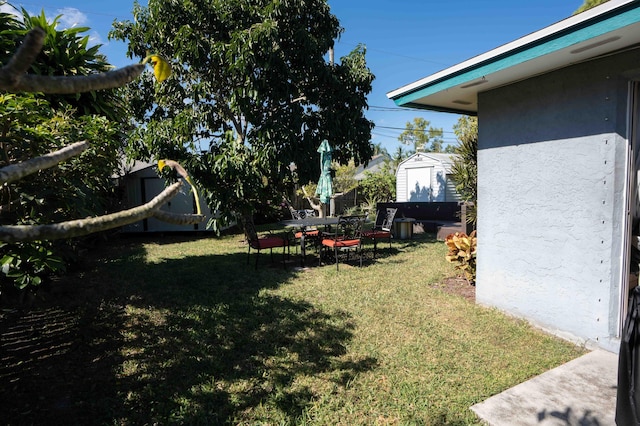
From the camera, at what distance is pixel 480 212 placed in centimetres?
500

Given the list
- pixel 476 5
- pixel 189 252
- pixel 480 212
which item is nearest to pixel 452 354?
→ pixel 480 212

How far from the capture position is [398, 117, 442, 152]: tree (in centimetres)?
4331

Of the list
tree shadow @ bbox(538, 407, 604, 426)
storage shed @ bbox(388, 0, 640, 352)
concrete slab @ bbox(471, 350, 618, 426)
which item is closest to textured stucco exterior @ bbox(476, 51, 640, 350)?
storage shed @ bbox(388, 0, 640, 352)

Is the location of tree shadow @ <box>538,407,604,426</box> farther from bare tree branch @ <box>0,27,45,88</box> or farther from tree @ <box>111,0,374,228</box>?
tree @ <box>111,0,374,228</box>

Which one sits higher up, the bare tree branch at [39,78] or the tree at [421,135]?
the tree at [421,135]

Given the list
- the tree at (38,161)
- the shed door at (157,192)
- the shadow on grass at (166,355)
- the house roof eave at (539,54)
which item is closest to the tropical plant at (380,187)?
the shed door at (157,192)

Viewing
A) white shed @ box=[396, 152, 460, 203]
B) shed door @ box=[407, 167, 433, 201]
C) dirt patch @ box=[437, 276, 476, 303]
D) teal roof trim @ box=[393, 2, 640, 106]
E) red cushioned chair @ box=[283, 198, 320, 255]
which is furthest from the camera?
shed door @ box=[407, 167, 433, 201]

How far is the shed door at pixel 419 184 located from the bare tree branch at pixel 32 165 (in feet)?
59.3

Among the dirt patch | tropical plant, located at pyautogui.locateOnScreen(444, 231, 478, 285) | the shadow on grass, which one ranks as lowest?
the shadow on grass

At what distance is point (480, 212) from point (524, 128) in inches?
49.7

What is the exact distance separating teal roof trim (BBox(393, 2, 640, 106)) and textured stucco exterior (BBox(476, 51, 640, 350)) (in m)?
0.71

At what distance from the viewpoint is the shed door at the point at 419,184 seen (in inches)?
712

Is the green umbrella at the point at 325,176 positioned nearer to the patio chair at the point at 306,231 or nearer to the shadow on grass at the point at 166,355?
the patio chair at the point at 306,231

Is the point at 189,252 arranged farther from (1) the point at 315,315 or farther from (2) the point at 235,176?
(1) the point at 315,315
